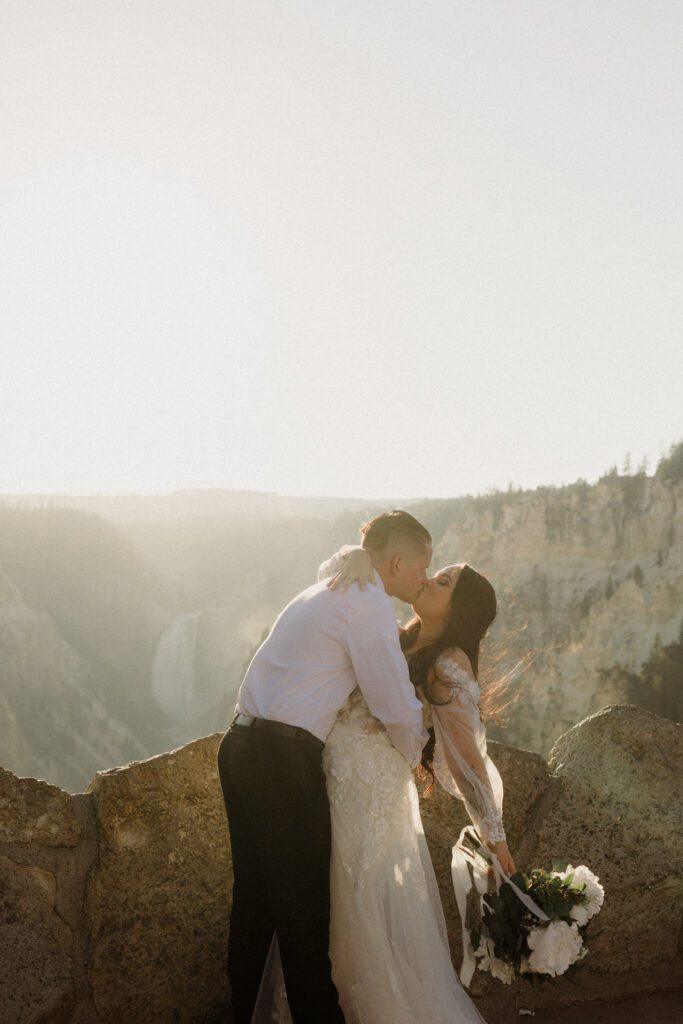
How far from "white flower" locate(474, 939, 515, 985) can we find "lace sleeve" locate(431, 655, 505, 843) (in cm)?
29

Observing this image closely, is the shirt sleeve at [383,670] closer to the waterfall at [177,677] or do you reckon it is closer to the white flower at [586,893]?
the white flower at [586,893]

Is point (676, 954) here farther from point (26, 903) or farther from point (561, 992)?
point (26, 903)

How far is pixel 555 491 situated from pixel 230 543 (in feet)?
158

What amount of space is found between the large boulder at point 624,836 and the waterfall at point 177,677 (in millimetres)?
68026

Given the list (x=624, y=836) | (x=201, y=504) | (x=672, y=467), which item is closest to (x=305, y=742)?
(x=624, y=836)

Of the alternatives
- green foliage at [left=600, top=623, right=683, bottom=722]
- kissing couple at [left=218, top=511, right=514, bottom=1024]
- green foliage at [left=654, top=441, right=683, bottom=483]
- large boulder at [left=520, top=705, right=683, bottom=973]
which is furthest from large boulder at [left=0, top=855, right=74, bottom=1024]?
green foliage at [left=654, top=441, right=683, bottom=483]

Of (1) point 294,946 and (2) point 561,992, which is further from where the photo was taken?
(2) point 561,992

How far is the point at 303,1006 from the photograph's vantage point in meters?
2.45

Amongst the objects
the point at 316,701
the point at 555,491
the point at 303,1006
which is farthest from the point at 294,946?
the point at 555,491

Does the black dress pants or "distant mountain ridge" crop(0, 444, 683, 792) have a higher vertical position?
the black dress pants

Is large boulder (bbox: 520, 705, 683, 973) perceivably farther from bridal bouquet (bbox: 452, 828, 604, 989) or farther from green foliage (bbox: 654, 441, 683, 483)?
green foliage (bbox: 654, 441, 683, 483)

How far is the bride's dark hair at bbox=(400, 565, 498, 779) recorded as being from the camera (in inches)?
111

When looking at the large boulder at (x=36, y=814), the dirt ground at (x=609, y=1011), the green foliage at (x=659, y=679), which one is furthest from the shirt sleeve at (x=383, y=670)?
the green foliage at (x=659, y=679)

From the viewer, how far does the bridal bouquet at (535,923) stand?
97.4 inches
